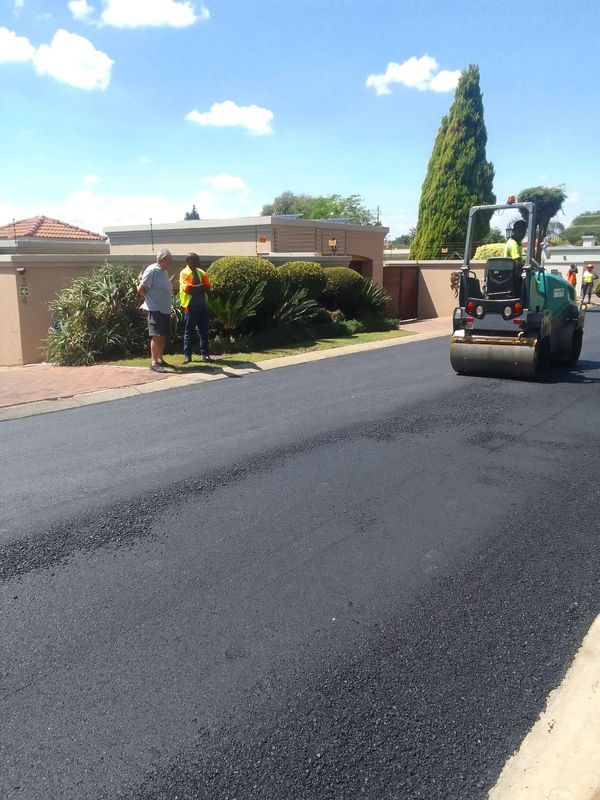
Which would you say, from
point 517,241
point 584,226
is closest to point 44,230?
point 517,241

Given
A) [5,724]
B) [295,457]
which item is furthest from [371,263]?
[5,724]

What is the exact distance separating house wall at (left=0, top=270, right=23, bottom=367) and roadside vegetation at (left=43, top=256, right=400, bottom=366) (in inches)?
26.1

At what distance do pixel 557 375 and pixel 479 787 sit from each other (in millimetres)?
8817

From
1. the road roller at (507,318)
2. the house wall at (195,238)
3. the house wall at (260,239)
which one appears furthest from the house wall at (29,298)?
the road roller at (507,318)

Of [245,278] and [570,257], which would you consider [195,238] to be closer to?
[245,278]

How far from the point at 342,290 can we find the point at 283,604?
1310 cm

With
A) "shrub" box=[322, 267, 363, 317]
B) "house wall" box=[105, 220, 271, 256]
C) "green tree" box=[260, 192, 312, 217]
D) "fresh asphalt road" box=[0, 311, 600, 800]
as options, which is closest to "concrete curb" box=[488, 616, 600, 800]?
"fresh asphalt road" box=[0, 311, 600, 800]

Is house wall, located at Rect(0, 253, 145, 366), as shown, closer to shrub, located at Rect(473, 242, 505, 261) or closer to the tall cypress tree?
shrub, located at Rect(473, 242, 505, 261)

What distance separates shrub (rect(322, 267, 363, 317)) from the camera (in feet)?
52.2

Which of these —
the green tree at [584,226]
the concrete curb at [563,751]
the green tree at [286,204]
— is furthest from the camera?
the green tree at [584,226]

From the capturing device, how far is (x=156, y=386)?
893cm

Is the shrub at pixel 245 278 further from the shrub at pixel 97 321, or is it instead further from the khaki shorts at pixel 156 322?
the khaki shorts at pixel 156 322

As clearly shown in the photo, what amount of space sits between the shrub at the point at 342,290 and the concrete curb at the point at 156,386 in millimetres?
2859

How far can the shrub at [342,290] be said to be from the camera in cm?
1590
